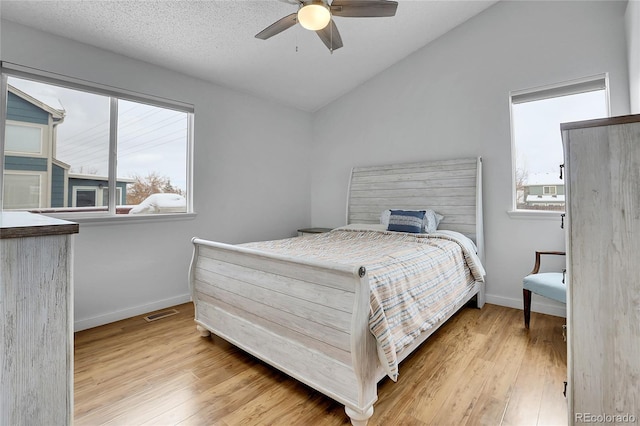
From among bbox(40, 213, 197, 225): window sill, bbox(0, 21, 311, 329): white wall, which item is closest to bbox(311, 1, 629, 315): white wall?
bbox(0, 21, 311, 329): white wall

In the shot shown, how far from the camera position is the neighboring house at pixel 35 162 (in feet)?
7.81

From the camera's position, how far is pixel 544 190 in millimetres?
3131

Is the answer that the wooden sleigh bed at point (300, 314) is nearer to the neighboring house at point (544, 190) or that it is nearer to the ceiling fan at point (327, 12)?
the neighboring house at point (544, 190)

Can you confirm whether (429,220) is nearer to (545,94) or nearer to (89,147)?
(545,94)

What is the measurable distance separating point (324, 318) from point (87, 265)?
2.40m

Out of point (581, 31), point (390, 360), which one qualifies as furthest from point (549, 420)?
point (581, 31)

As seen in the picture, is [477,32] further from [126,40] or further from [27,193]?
[27,193]

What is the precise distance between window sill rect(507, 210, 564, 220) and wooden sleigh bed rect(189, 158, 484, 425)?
0.56m

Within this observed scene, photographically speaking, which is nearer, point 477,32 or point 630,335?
point 630,335

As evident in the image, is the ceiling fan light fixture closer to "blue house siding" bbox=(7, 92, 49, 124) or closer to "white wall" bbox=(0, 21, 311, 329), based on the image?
"white wall" bbox=(0, 21, 311, 329)

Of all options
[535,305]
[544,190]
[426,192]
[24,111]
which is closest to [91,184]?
[24,111]

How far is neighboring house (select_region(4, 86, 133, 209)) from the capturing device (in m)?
2.38

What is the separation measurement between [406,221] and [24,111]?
11.8ft

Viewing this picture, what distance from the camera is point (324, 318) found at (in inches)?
64.6
